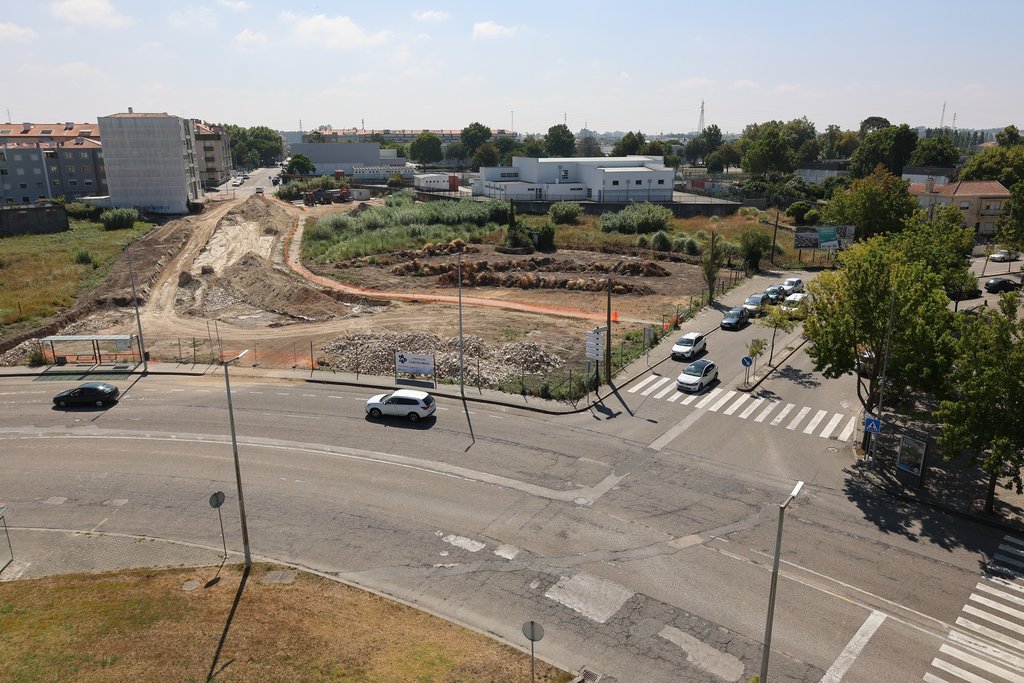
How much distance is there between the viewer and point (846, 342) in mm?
30859

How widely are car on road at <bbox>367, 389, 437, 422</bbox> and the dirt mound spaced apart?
23517 mm

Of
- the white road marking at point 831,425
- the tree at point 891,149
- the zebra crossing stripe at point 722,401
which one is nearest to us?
the white road marking at point 831,425

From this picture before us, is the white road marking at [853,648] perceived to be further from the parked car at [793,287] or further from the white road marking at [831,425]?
the parked car at [793,287]

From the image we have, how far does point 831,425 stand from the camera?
3481 centimetres

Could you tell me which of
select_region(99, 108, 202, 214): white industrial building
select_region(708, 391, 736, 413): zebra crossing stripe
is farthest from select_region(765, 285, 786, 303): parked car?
select_region(99, 108, 202, 214): white industrial building

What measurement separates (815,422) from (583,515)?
16.6 m

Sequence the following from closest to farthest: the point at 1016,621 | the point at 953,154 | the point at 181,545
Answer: the point at 1016,621
the point at 181,545
the point at 953,154

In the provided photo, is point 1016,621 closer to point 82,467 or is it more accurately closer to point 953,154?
point 82,467

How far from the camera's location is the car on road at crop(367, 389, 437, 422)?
1383 inches

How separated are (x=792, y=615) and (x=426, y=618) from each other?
11.4 metres

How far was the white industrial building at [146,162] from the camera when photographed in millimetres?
111438

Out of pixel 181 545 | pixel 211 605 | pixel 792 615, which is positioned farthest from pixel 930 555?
pixel 181 545

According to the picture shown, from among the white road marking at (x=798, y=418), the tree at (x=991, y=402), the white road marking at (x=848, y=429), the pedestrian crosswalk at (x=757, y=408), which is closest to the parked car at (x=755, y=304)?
the pedestrian crosswalk at (x=757, y=408)

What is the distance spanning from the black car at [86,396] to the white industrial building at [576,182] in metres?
87.2
